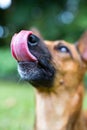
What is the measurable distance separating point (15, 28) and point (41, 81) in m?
11.0

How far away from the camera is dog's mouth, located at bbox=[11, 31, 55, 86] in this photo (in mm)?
4020

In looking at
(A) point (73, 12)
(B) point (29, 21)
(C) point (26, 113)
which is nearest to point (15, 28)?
(B) point (29, 21)

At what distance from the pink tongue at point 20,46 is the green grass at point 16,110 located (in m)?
1.70

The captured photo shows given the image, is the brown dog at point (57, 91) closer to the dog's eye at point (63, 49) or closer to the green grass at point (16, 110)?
the dog's eye at point (63, 49)

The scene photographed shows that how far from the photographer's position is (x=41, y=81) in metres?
4.37

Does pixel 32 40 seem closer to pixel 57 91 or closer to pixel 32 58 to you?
pixel 32 58

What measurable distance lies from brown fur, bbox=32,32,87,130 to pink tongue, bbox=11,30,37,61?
475 mm

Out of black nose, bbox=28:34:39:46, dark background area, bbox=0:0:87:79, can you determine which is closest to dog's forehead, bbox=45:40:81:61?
black nose, bbox=28:34:39:46

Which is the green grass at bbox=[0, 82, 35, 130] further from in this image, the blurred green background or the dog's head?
the blurred green background

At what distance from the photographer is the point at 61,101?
4527 millimetres

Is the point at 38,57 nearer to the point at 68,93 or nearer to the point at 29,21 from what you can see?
the point at 68,93

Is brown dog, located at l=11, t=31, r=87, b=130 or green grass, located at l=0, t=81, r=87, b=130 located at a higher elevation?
brown dog, located at l=11, t=31, r=87, b=130

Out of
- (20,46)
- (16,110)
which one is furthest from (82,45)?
(16,110)

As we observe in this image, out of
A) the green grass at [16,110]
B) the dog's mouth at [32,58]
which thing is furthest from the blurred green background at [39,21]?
the dog's mouth at [32,58]
